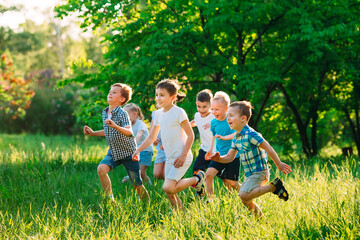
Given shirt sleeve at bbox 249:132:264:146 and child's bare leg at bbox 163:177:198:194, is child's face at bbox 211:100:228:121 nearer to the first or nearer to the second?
child's bare leg at bbox 163:177:198:194

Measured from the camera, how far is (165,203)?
5.36 m

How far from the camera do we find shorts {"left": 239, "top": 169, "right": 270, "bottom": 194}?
4.23 m

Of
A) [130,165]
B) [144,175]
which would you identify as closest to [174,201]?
[130,165]

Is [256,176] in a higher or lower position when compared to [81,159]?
higher

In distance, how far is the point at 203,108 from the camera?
6.07 m

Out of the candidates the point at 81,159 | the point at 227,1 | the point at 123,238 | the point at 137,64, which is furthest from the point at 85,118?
the point at 123,238

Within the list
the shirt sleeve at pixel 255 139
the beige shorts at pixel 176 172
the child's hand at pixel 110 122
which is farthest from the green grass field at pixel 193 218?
the child's hand at pixel 110 122

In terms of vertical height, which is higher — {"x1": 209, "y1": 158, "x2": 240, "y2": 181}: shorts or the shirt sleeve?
the shirt sleeve

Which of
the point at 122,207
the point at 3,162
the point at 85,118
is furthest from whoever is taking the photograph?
the point at 85,118

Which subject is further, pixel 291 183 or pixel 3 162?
pixel 3 162

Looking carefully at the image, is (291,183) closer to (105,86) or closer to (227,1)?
(227,1)

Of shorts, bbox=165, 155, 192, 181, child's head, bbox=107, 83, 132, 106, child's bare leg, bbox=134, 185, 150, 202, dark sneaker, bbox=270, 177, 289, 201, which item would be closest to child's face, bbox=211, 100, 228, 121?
shorts, bbox=165, 155, 192, 181

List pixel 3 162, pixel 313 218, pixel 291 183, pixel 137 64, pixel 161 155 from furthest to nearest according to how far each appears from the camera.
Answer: pixel 137 64 → pixel 3 162 → pixel 161 155 → pixel 291 183 → pixel 313 218

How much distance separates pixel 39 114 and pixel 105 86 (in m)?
17.4
